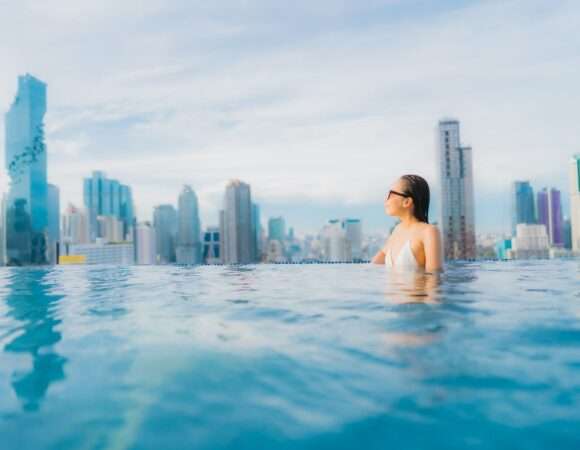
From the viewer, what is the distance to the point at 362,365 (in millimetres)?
2443

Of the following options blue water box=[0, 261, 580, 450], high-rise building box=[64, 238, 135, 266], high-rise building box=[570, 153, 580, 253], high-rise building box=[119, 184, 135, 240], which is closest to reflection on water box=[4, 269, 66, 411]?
blue water box=[0, 261, 580, 450]

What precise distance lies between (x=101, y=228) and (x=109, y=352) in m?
169

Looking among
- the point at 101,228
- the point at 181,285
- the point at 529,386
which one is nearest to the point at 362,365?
the point at 529,386

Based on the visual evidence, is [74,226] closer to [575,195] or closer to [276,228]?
[276,228]

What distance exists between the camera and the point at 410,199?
639 cm

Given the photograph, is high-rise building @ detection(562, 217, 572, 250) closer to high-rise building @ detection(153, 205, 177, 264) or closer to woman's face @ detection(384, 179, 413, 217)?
high-rise building @ detection(153, 205, 177, 264)

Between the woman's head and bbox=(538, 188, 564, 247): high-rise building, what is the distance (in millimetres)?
143147

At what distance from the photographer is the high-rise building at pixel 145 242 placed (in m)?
146

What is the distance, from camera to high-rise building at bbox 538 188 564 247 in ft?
450

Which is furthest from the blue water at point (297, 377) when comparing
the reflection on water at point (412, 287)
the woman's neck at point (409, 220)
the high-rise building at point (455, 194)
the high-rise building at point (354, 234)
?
the high-rise building at point (354, 234)

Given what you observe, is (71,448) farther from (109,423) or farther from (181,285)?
(181,285)

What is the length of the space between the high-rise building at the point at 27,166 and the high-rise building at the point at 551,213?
125 m

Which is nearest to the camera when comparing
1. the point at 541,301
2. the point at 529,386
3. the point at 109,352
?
the point at 529,386

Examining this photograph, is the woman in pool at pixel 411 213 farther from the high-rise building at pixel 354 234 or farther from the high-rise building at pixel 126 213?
the high-rise building at pixel 126 213
